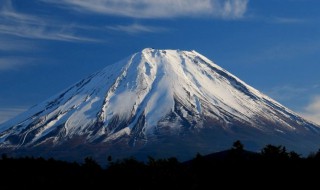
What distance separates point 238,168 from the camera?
62719 mm

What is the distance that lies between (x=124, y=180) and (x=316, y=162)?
15781 mm

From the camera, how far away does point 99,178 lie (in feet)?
214

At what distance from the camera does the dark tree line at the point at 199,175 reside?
5839 centimetres

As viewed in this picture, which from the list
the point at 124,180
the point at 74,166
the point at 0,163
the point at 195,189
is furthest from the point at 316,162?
the point at 0,163

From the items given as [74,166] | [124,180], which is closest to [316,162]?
[124,180]

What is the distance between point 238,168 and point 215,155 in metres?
20.4

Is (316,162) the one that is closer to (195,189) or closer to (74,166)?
(195,189)

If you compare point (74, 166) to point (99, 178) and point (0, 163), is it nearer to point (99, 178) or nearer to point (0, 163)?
point (0, 163)

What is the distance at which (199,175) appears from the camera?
64.1 m

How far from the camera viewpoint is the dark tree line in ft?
192

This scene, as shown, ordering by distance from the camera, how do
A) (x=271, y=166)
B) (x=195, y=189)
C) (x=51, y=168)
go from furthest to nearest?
(x=51, y=168) < (x=271, y=166) < (x=195, y=189)

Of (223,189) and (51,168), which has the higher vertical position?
(51,168)

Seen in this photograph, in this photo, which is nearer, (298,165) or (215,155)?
(298,165)

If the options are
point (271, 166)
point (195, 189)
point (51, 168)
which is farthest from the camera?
point (51, 168)
